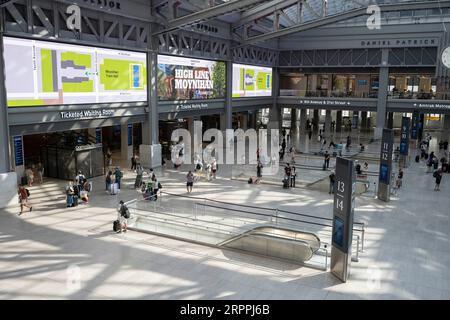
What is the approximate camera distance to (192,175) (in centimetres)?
2183

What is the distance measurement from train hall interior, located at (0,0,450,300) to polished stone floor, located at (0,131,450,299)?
0.22 feet

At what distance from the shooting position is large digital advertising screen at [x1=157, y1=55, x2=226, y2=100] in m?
28.5

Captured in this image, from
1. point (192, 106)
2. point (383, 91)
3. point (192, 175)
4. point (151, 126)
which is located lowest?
point (192, 175)

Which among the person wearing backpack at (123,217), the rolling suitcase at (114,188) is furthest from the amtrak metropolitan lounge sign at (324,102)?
the person wearing backpack at (123,217)

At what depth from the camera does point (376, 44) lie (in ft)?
136

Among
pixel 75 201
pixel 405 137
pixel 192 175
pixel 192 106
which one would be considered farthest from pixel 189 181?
pixel 405 137

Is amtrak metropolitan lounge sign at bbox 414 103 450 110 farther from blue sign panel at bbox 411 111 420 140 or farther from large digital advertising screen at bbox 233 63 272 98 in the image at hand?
large digital advertising screen at bbox 233 63 272 98

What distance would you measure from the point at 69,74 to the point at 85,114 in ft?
7.09

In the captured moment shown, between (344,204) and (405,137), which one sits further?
(405,137)

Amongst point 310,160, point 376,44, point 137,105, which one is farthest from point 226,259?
point 376,44

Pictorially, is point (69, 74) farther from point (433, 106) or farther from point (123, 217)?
point (433, 106)

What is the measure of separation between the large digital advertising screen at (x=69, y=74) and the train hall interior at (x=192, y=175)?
8 centimetres
